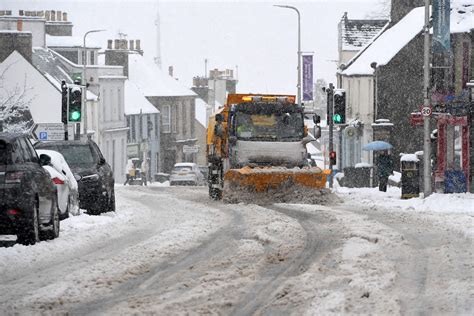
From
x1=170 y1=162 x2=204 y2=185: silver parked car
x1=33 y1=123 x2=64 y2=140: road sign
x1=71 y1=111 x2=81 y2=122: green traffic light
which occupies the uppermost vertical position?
x1=71 y1=111 x2=81 y2=122: green traffic light

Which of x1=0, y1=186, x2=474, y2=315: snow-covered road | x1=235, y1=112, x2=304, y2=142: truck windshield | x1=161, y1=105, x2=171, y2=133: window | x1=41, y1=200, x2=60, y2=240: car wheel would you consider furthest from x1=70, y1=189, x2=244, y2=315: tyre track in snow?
x1=161, y1=105, x2=171, y2=133: window

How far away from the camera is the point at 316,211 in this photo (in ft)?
82.0

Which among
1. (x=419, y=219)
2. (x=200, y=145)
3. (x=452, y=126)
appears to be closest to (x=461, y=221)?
(x=419, y=219)

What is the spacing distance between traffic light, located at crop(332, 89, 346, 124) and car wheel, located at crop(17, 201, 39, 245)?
785 inches

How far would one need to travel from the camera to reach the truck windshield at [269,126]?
3130 centimetres

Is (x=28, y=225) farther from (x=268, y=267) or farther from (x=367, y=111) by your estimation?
(x=367, y=111)

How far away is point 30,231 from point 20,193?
56 centimetres

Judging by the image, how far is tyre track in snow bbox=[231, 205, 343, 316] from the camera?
33.7ft

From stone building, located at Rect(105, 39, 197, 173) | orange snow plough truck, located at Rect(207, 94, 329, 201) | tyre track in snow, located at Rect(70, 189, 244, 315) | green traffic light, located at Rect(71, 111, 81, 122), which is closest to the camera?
tyre track in snow, located at Rect(70, 189, 244, 315)

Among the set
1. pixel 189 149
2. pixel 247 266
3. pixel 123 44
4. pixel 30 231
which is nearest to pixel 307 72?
pixel 123 44

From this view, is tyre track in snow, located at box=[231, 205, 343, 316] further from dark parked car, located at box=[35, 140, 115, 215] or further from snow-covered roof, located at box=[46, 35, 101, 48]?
snow-covered roof, located at box=[46, 35, 101, 48]

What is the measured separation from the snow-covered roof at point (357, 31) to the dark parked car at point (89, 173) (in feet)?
162

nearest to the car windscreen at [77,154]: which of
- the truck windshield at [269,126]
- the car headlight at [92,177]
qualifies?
the car headlight at [92,177]

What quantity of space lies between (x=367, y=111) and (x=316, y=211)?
40941mm
